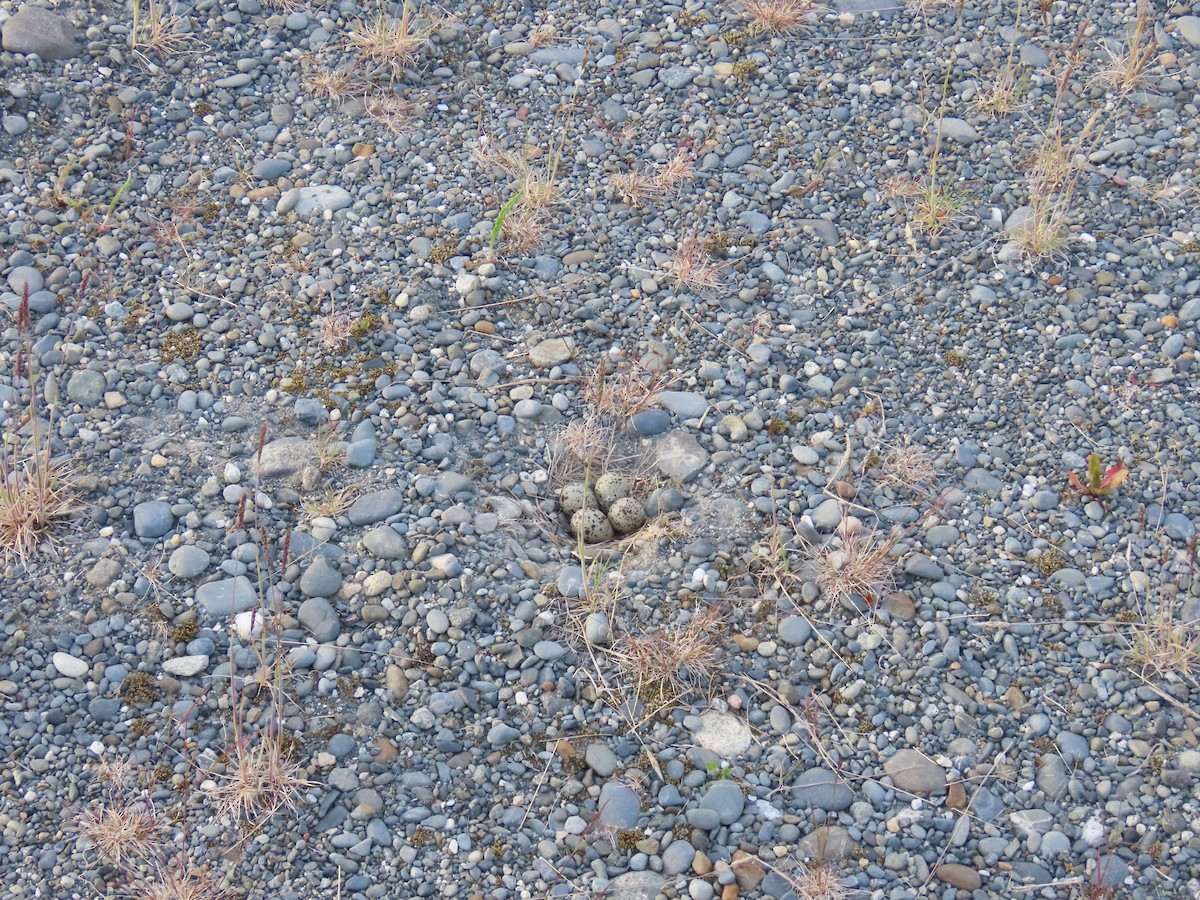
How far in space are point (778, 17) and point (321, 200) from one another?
2.51 m

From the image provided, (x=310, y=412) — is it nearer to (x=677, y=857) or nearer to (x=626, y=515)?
(x=626, y=515)

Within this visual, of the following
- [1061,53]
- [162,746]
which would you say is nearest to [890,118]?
[1061,53]

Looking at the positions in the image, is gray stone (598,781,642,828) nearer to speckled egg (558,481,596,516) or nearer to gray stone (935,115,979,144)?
speckled egg (558,481,596,516)

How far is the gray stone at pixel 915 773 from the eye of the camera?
3.37 m

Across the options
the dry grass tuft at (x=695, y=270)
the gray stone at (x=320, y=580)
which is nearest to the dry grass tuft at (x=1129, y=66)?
the dry grass tuft at (x=695, y=270)

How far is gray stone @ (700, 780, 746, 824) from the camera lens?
3.34 metres

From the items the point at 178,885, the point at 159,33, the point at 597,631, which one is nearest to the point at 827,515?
the point at 597,631

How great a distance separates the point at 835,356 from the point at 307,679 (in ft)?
7.86

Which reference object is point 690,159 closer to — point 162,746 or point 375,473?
point 375,473

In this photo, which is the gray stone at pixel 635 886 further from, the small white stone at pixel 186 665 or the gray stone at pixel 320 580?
the small white stone at pixel 186 665

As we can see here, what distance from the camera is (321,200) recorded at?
5.03 meters

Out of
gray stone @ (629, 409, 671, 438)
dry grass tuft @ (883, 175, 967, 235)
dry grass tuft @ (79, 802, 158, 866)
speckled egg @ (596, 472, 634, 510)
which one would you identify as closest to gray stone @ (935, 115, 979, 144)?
dry grass tuft @ (883, 175, 967, 235)

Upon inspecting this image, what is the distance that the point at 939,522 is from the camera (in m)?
3.98

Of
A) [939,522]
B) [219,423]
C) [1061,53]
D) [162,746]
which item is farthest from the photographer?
[1061,53]
